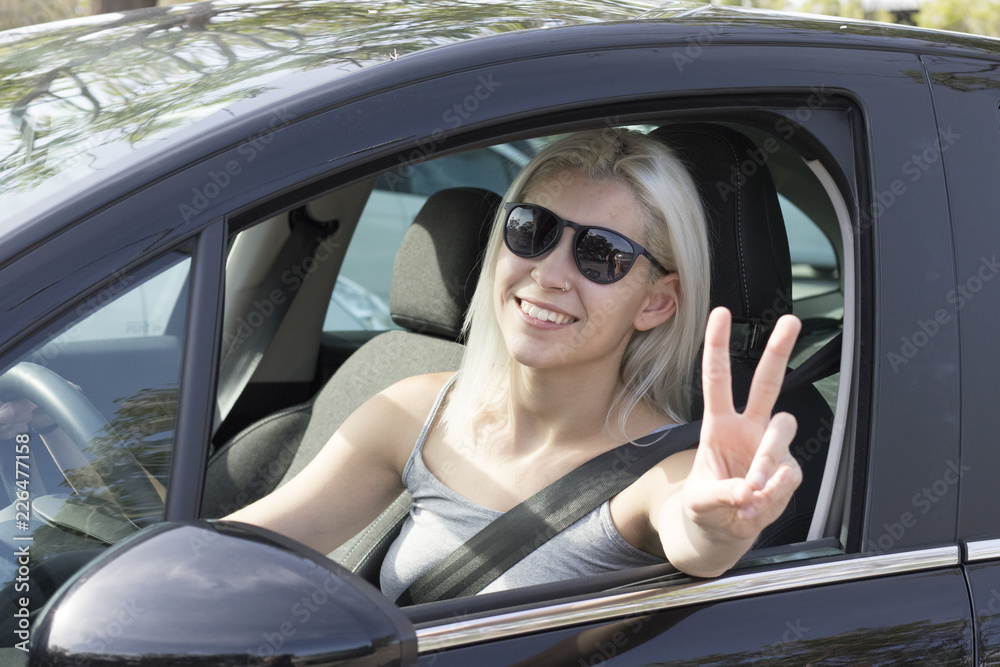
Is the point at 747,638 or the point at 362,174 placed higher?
the point at 362,174

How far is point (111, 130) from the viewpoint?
A: 48.3 inches

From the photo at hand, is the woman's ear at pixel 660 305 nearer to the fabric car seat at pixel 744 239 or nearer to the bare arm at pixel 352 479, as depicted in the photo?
the fabric car seat at pixel 744 239

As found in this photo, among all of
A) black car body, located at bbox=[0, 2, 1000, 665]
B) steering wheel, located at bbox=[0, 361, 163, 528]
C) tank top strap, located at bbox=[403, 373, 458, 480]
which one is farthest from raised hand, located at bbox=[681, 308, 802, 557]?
tank top strap, located at bbox=[403, 373, 458, 480]

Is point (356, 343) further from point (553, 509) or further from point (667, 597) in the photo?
point (667, 597)

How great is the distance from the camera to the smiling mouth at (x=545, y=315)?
5.27 feet

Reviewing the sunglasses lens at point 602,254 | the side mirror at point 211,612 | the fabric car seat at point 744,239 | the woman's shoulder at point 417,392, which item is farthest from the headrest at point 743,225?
the side mirror at point 211,612

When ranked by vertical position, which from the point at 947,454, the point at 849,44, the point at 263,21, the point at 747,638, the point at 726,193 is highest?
the point at 263,21

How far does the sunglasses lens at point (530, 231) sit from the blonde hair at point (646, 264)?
0.07 m

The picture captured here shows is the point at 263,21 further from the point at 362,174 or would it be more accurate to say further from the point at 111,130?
the point at 362,174

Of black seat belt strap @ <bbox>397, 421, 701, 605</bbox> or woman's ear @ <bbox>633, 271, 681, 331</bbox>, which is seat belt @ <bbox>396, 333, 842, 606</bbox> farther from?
woman's ear @ <bbox>633, 271, 681, 331</bbox>

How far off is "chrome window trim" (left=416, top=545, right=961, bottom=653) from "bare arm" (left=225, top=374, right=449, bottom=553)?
2.28ft

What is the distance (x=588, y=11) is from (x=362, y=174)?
0.53 meters

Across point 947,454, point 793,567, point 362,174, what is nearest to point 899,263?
point 947,454

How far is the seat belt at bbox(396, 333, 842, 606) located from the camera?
60.2 inches
